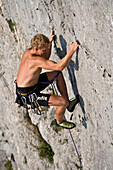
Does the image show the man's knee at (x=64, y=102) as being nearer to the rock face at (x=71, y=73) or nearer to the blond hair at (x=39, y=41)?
the rock face at (x=71, y=73)

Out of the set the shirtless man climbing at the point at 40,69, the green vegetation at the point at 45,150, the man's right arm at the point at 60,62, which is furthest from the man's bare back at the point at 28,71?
the green vegetation at the point at 45,150

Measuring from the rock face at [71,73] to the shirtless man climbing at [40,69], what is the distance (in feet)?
0.94

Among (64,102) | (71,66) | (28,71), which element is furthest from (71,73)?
(28,71)

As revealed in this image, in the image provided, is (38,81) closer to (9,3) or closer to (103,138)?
(103,138)

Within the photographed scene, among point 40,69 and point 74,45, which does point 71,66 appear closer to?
point 40,69

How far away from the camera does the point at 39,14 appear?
431 cm

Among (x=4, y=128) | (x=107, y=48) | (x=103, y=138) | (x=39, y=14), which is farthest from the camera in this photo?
(x=4, y=128)

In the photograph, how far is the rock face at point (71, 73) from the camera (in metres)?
2.69

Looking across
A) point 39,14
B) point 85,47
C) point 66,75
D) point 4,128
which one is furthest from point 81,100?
point 4,128

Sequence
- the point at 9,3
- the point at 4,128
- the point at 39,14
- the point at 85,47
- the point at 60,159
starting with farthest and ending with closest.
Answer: the point at 4,128, the point at 60,159, the point at 9,3, the point at 39,14, the point at 85,47

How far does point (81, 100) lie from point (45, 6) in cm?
197

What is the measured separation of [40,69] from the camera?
12.1 feet

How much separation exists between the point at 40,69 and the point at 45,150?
4.96 meters

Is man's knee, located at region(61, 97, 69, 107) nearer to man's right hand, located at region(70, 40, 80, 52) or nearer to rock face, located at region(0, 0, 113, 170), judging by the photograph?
rock face, located at region(0, 0, 113, 170)
